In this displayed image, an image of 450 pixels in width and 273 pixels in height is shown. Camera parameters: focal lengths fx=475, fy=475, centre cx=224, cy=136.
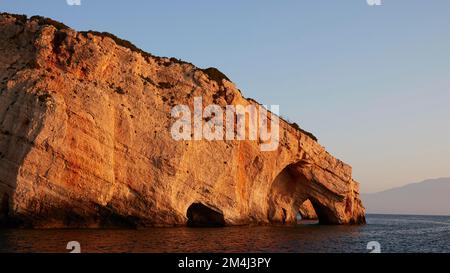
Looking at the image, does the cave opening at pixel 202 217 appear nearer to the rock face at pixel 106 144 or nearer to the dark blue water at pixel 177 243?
the rock face at pixel 106 144

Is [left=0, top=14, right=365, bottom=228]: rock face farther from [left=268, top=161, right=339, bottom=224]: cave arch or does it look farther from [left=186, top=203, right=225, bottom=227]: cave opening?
[left=268, top=161, right=339, bottom=224]: cave arch

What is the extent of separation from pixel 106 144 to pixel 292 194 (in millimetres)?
28147

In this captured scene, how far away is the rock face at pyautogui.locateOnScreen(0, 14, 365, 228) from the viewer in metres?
37.3

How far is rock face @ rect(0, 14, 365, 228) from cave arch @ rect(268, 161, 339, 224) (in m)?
5.28

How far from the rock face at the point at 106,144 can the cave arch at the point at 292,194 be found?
5281mm

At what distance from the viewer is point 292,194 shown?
198 ft

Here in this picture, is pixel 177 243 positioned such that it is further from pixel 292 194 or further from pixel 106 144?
pixel 292 194

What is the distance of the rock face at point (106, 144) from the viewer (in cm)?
3734

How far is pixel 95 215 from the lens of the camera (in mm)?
39406

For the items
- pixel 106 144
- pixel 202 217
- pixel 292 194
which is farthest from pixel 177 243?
pixel 292 194

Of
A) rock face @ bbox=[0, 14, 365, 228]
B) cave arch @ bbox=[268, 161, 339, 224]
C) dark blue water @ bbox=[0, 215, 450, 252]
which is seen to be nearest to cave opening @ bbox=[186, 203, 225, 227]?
rock face @ bbox=[0, 14, 365, 228]
